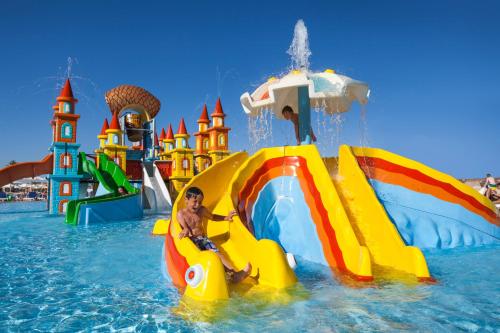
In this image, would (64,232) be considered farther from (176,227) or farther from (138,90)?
(138,90)

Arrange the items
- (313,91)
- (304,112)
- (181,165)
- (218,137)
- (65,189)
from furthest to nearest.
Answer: (218,137)
(181,165)
(65,189)
(304,112)
(313,91)

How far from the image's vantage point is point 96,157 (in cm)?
1692

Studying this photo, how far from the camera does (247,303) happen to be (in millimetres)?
3201

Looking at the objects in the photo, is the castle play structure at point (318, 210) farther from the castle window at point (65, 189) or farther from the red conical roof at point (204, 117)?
the red conical roof at point (204, 117)

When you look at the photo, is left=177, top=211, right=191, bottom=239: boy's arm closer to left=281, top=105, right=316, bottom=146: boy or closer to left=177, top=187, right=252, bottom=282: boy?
left=177, top=187, right=252, bottom=282: boy

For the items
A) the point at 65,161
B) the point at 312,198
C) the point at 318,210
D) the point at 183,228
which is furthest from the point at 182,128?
the point at 183,228

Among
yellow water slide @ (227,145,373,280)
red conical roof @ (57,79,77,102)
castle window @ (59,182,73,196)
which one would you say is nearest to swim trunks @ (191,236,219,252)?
yellow water slide @ (227,145,373,280)

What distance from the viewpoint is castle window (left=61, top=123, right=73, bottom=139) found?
1491 cm

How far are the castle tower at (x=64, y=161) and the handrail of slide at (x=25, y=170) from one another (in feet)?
2.70

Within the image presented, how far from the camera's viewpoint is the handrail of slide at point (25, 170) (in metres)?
15.0

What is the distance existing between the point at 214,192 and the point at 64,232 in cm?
542

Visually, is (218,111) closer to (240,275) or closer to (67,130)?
(67,130)

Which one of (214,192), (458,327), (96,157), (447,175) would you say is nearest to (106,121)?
(96,157)

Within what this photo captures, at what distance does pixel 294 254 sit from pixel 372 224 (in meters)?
1.19
